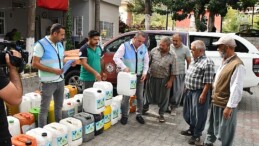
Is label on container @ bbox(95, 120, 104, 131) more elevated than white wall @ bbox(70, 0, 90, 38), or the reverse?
white wall @ bbox(70, 0, 90, 38)

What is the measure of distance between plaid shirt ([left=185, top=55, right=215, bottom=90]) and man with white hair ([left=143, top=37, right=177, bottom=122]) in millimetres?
868

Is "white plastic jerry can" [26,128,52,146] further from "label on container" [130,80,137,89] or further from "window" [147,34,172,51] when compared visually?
"window" [147,34,172,51]

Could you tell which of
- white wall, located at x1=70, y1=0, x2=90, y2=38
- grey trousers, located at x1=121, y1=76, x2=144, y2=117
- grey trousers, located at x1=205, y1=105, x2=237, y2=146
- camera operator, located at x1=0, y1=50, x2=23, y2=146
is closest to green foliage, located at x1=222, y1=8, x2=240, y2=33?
white wall, located at x1=70, y1=0, x2=90, y2=38

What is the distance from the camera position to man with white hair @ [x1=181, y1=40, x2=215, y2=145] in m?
4.61

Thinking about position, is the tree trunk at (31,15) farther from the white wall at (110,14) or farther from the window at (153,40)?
the white wall at (110,14)

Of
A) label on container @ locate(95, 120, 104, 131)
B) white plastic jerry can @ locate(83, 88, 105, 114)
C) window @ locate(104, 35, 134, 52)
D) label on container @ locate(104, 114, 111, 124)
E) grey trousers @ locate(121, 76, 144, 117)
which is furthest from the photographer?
window @ locate(104, 35, 134, 52)

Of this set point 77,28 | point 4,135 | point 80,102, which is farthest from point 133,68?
point 77,28

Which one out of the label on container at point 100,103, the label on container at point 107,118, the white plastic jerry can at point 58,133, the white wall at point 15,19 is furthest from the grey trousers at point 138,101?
the white wall at point 15,19

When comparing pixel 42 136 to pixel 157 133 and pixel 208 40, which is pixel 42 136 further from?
pixel 208 40

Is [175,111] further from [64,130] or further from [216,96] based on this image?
[64,130]

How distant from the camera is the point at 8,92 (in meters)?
2.15

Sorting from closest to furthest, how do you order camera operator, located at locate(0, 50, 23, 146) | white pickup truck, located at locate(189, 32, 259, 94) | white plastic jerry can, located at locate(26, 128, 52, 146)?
camera operator, located at locate(0, 50, 23, 146) < white plastic jerry can, located at locate(26, 128, 52, 146) < white pickup truck, located at locate(189, 32, 259, 94)

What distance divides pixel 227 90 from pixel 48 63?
2.53 meters

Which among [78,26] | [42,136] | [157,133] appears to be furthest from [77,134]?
[78,26]
